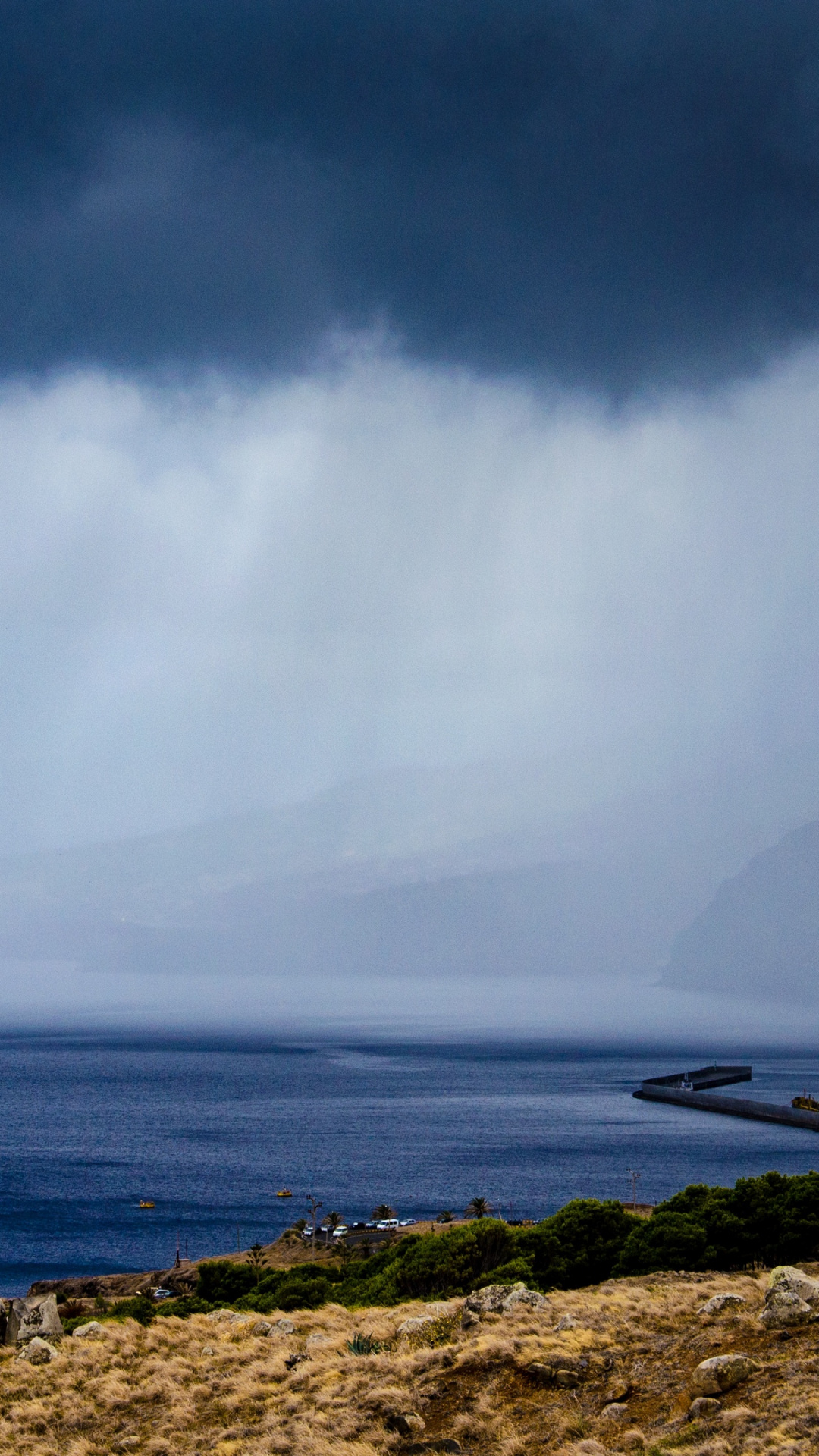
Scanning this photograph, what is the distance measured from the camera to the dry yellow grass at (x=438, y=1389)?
18844 millimetres

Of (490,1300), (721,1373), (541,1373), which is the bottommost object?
(490,1300)

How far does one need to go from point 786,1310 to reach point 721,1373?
3892 mm

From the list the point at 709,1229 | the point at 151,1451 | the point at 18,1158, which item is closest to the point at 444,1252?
the point at 709,1229

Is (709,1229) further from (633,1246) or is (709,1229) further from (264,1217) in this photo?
(264,1217)

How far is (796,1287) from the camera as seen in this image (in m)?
23.7

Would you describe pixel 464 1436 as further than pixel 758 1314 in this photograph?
No

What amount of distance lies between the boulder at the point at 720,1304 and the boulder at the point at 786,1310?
2107 millimetres

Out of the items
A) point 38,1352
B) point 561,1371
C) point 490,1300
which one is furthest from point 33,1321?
point 561,1371

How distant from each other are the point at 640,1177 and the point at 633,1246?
10018cm

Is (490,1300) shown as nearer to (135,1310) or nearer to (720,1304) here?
(720,1304)

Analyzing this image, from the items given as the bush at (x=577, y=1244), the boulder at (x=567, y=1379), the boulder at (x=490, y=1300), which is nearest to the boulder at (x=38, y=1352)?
the boulder at (x=490, y=1300)

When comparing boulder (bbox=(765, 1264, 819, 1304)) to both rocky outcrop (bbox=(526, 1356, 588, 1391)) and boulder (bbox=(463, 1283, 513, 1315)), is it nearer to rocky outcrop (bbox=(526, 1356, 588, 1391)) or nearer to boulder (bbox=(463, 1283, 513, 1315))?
rocky outcrop (bbox=(526, 1356, 588, 1391))

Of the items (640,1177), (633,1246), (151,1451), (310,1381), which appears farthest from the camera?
(640,1177)

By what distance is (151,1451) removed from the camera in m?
23.1
